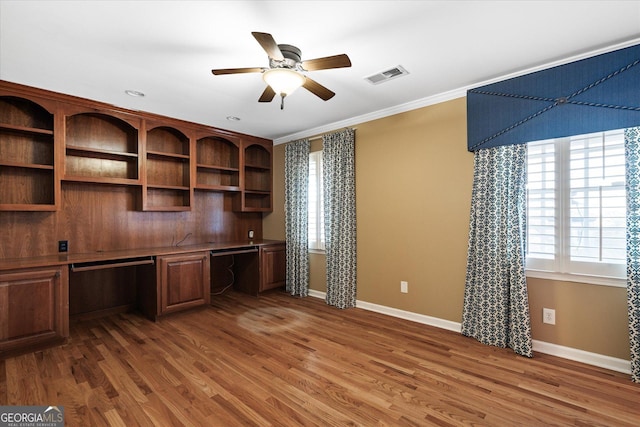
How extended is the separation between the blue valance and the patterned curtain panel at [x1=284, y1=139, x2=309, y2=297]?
2389 mm

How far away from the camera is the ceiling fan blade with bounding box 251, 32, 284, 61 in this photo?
1.75 m

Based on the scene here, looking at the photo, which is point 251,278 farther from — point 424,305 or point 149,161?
point 424,305

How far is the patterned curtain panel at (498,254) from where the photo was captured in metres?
2.79

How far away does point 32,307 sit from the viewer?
110 inches

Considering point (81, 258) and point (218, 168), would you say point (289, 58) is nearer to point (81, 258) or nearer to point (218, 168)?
point (218, 168)

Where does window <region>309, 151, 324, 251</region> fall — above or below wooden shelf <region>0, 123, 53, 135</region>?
below

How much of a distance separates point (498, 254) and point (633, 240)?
3.01ft

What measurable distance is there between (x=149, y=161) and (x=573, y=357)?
202 inches

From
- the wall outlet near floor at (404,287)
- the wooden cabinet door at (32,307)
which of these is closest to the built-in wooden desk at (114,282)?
the wooden cabinet door at (32,307)

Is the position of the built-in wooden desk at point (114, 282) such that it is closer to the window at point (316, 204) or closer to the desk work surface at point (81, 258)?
the desk work surface at point (81, 258)

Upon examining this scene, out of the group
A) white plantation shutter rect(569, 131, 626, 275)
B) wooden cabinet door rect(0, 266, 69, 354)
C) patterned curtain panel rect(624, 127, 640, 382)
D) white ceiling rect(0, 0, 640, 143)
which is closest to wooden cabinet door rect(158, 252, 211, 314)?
wooden cabinet door rect(0, 266, 69, 354)

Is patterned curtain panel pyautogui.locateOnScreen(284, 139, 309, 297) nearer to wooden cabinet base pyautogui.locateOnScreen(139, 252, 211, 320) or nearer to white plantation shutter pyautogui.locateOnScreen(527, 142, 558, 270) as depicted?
wooden cabinet base pyautogui.locateOnScreen(139, 252, 211, 320)

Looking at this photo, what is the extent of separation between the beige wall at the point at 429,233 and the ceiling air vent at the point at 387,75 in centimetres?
77

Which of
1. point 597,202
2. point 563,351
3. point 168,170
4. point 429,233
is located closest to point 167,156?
point 168,170
